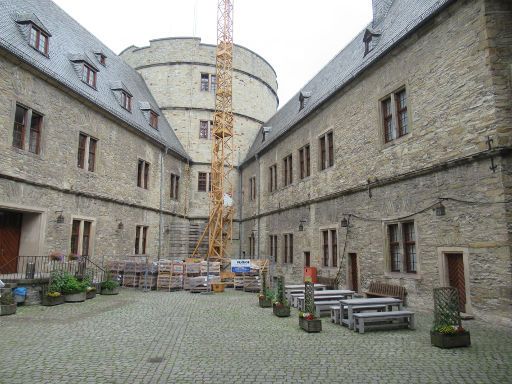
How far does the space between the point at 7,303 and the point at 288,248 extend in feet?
45.3

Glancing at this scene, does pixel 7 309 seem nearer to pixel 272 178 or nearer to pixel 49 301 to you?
pixel 49 301

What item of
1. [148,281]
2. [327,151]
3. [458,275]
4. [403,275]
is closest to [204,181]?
[148,281]

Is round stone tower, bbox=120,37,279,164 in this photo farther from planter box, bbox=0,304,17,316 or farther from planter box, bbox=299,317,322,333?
planter box, bbox=299,317,322,333

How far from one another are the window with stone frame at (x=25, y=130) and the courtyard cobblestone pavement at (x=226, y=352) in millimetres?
6236

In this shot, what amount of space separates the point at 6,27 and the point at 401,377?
659 inches

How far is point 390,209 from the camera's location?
13266 mm

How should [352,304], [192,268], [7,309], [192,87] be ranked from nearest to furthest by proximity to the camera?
1. [352,304]
2. [7,309]
3. [192,268]
4. [192,87]

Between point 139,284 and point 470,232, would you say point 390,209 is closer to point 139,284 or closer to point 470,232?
point 470,232

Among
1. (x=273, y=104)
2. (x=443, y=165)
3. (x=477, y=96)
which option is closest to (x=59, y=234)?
(x=443, y=165)

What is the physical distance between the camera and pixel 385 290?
13055 millimetres

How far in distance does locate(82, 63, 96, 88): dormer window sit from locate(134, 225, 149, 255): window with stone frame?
7.76 meters

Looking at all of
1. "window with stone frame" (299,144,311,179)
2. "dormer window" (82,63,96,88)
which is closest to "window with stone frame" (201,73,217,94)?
"dormer window" (82,63,96,88)

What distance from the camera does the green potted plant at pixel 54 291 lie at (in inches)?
508

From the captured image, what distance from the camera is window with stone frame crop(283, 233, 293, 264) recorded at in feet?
70.8
